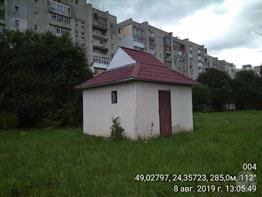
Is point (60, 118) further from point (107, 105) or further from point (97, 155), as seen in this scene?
point (97, 155)

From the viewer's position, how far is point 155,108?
11234 mm

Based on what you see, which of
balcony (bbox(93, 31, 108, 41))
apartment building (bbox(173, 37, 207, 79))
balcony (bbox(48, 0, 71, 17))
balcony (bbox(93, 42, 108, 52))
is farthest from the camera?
apartment building (bbox(173, 37, 207, 79))

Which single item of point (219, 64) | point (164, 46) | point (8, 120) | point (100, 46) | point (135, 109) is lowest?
Result: point (8, 120)

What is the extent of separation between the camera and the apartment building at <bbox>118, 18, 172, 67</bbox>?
56312 millimetres

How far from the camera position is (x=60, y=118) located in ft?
62.0

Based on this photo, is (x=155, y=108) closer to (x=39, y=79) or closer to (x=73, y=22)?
(x=39, y=79)

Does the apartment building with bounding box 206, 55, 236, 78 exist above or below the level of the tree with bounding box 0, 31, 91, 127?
above

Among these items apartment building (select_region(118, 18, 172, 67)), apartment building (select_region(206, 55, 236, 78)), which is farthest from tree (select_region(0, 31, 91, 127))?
apartment building (select_region(206, 55, 236, 78))

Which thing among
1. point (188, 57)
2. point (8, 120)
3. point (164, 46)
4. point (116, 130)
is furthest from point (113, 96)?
point (188, 57)

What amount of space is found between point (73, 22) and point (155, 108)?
127 feet

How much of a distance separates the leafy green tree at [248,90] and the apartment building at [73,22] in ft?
88.2

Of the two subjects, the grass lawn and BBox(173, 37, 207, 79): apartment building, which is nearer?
the grass lawn

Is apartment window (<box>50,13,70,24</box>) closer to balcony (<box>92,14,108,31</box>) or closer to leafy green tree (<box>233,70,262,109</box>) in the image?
balcony (<box>92,14,108,31</box>)

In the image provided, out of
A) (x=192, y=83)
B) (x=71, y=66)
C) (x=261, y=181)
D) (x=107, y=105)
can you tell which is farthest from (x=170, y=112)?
(x=71, y=66)
